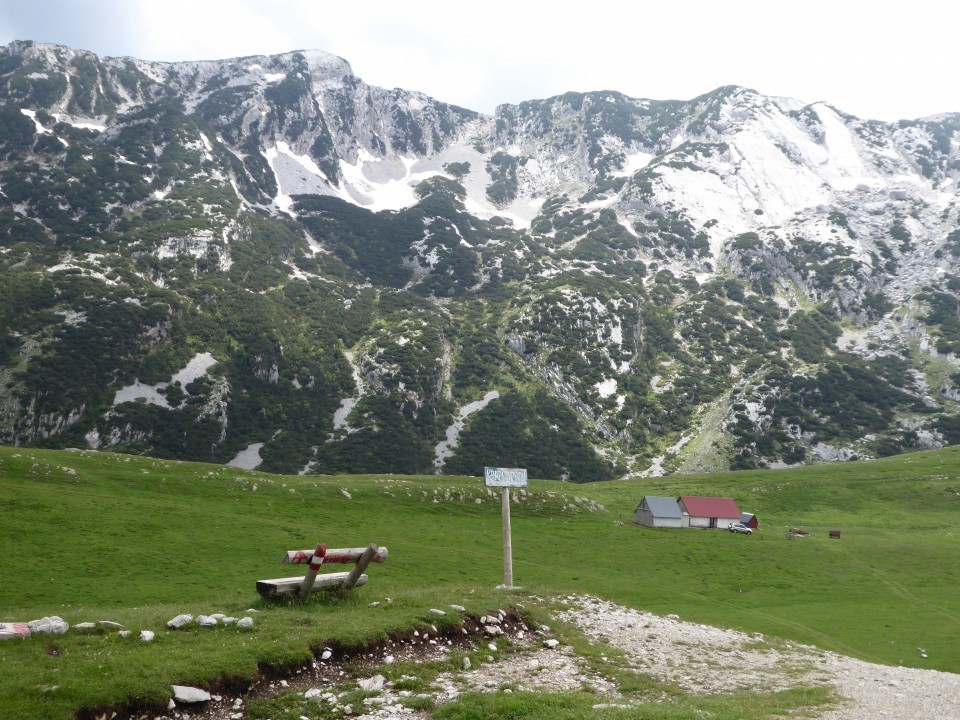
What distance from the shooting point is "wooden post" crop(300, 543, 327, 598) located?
21497 millimetres

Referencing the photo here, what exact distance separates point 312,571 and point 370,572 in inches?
912

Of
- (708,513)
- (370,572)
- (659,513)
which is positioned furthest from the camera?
(708,513)

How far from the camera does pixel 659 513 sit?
83.0 meters

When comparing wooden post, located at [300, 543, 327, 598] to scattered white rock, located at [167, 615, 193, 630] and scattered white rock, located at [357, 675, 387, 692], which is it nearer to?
scattered white rock, located at [167, 615, 193, 630]

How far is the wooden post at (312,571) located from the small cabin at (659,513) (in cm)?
6737

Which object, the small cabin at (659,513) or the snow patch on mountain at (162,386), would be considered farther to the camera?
the snow patch on mountain at (162,386)

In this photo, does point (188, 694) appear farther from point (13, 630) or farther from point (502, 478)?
point (502, 478)

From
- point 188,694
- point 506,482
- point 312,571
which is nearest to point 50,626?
point 188,694

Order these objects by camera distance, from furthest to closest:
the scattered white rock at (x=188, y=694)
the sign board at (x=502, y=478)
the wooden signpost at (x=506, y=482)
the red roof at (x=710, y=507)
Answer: the red roof at (x=710, y=507) < the sign board at (x=502, y=478) < the wooden signpost at (x=506, y=482) < the scattered white rock at (x=188, y=694)

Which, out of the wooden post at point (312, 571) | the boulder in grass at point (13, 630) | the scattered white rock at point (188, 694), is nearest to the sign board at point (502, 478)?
the wooden post at point (312, 571)

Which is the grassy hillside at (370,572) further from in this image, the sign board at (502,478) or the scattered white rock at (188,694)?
the sign board at (502,478)

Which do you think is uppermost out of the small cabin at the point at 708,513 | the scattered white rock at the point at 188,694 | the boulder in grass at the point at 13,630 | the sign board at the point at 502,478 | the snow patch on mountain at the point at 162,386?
the snow patch on mountain at the point at 162,386

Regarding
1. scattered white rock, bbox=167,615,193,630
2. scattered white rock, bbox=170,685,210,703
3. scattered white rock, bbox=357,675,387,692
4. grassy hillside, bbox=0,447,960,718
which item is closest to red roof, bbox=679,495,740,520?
grassy hillside, bbox=0,447,960,718

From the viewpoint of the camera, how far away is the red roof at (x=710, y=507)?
282 feet
